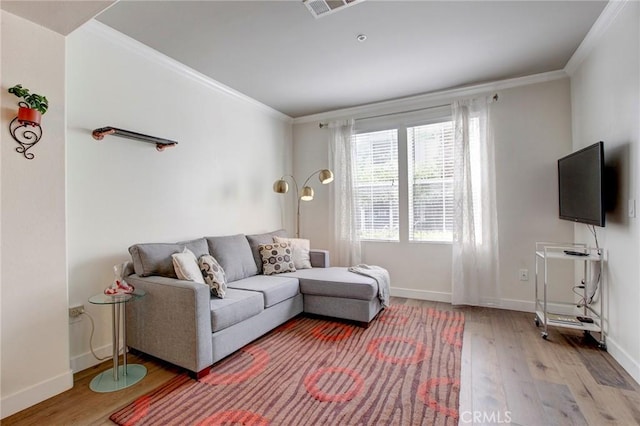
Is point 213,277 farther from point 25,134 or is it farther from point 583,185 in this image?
point 583,185

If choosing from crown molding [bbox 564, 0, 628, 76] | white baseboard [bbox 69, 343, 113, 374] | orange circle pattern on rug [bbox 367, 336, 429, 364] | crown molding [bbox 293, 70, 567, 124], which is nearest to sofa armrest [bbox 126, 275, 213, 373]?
white baseboard [bbox 69, 343, 113, 374]

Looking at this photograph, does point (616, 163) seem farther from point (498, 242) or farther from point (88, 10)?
point (88, 10)

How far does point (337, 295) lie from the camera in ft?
10.2

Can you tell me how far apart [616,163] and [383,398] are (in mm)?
2538

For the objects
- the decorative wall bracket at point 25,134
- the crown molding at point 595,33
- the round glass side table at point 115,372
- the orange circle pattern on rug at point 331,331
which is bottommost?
the orange circle pattern on rug at point 331,331

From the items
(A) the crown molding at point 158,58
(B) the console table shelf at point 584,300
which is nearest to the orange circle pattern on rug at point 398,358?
(B) the console table shelf at point 584,300

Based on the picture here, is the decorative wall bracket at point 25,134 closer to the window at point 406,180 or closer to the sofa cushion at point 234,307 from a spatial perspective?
the sofa cushion at point 234,307

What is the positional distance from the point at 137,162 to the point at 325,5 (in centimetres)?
208

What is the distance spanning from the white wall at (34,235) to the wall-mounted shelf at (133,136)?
35 centimetres

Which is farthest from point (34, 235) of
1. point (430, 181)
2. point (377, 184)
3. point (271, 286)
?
point (430, 181)

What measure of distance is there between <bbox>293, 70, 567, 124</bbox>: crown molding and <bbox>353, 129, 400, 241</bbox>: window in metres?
0.33

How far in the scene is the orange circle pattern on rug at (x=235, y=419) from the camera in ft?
5.49

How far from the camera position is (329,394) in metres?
1.94

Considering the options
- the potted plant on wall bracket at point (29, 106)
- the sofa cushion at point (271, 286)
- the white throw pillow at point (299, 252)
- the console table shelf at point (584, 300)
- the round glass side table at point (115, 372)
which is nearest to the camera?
the potted plant on wall bracket at point (29, 106)
